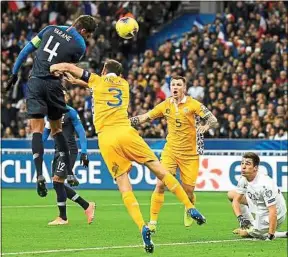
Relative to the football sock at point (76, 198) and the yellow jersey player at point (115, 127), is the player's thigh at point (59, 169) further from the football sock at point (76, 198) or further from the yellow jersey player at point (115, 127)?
the yellow jersey player at point (115, 127)

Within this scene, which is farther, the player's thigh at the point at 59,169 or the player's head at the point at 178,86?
the player's thigh at the point at 59,169

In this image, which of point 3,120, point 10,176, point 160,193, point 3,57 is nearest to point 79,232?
point 160,193

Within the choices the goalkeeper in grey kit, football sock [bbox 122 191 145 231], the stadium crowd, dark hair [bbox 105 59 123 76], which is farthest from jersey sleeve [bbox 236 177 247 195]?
the stadium crowd

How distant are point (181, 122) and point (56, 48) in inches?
119

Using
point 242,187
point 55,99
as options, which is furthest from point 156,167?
point 55,99

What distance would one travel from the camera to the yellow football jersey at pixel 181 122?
15375 mm

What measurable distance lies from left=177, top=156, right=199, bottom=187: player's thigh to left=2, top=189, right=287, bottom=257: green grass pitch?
0.73 m

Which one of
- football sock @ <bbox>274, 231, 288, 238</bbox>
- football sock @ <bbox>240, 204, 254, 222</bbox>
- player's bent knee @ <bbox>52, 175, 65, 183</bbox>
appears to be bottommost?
football sock @ <bbox>274, 231, 288, 238</bbox>

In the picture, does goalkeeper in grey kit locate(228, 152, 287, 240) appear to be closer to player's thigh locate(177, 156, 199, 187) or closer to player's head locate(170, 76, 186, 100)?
player's thigh locate(177, 156, 199, 187)

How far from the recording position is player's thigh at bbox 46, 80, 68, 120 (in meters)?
13.3

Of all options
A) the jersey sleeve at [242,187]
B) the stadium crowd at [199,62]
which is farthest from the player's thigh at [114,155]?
the stadium crowd at [199,62]

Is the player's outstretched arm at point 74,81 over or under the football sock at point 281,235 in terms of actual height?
over

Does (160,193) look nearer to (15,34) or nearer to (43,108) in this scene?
(43,108)

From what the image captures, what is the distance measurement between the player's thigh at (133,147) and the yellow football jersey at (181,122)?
3.05 m
